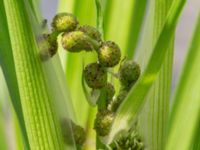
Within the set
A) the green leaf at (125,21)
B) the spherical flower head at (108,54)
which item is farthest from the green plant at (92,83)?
the green leaf at (125,21)

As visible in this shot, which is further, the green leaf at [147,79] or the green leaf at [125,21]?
the green leaf at [125,21]

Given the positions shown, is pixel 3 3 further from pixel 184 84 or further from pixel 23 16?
pixel 184 84

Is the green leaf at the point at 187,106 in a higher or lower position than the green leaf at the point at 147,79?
lower

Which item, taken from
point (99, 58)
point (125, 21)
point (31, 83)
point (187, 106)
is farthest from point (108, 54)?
point (125, 21)

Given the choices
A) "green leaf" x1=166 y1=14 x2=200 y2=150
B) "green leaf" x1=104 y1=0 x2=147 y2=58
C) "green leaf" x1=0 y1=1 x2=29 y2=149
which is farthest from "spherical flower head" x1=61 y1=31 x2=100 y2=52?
"green leaf" x1=104 y1=0 x2=147 y2=58

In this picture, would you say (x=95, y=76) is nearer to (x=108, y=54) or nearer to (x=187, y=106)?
(x=108, y=54)

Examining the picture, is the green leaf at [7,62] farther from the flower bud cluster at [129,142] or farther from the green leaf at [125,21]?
the green leaf at [125,21]

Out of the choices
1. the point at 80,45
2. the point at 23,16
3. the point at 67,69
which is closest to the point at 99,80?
the point at 80,45
